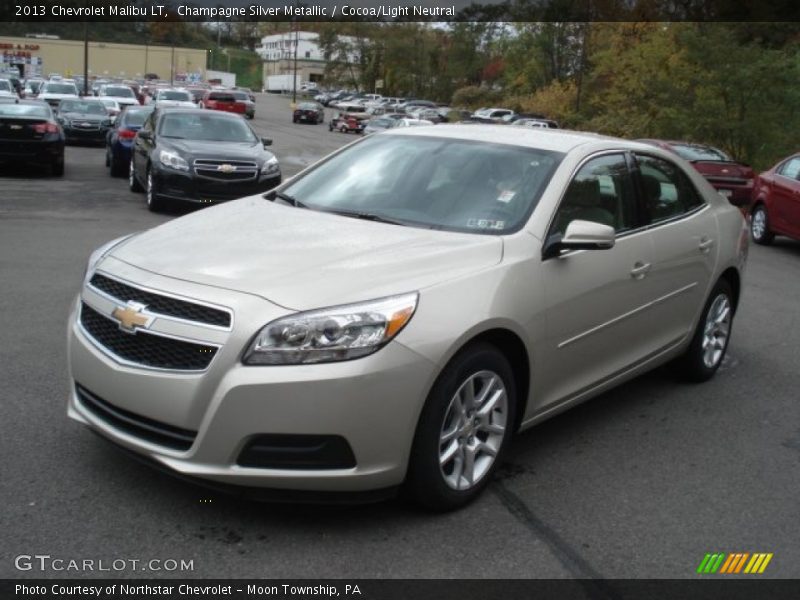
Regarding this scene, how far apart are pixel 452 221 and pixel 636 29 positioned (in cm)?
4000

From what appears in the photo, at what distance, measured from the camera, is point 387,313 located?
3.63 m

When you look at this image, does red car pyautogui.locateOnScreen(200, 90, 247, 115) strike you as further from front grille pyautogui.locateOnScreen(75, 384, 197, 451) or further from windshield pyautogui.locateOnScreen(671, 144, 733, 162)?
front grille pyautogui.locateOnScreen(75, 384, 197, 451)

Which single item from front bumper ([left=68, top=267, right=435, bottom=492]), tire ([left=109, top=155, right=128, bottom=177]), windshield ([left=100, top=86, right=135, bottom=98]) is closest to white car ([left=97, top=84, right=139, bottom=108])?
windshield ([left=100, top=86, right=135, bottom=98])

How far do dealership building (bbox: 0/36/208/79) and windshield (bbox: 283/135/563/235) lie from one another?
94809 millimetres

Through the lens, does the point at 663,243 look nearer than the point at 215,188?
Yes

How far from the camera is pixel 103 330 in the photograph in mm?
3912

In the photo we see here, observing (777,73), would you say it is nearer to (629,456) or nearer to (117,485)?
(629,456)

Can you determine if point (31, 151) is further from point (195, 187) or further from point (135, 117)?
point (195, 187)

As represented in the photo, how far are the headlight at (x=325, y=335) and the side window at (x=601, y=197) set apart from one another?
1.38m

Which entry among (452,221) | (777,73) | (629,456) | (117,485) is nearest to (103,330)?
(117,485)

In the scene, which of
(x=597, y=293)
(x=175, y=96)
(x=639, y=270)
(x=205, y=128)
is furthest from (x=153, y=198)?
(x=175, y=96)

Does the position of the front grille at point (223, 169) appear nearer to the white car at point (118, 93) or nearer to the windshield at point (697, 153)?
the windshield at point (697, 153)

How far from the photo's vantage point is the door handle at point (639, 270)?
16.6 feet

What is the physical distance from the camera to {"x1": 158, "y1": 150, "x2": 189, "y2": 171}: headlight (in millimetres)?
13398
